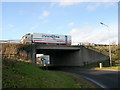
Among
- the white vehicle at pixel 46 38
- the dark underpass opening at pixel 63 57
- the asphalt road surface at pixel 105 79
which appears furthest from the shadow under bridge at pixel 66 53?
the asphalt road surface at pixel 105 79

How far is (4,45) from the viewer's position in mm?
30016

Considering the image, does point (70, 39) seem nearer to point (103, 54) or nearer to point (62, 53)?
point (62, 53)

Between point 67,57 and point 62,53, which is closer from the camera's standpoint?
point 67,57

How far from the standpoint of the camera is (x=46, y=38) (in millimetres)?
42344

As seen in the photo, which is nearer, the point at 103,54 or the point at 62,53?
the point at 103,54

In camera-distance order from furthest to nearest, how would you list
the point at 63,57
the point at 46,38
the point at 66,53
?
the point at 63,57
the point at 66,53
the point at 46,38

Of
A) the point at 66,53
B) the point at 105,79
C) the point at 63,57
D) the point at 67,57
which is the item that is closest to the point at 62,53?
the point at 63,57

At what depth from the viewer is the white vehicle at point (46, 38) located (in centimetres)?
4010

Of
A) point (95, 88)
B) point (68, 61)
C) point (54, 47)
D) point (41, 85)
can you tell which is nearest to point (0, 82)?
point (41, 85)

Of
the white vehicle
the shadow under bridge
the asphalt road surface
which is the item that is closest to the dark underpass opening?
the shadow under bridge

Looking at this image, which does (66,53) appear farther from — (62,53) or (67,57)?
(62,53)

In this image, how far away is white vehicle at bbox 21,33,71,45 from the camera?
40100 mm

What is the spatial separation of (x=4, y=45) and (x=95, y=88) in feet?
75.5

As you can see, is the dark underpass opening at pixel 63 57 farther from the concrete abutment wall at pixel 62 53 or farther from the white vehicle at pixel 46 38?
the white vehicle at pixel 46 38
